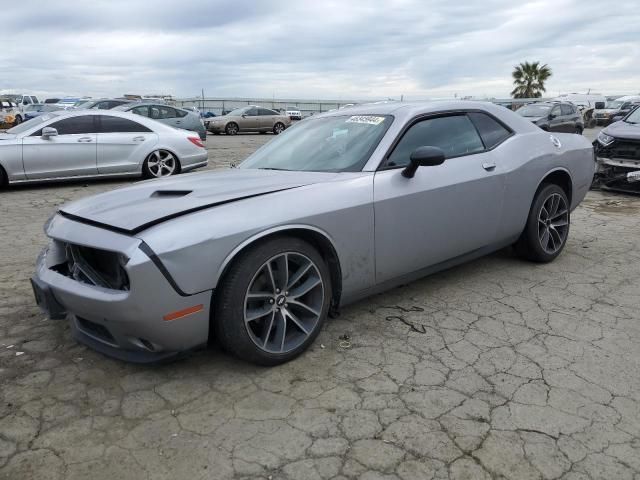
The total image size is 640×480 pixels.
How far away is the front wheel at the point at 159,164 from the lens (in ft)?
29.8

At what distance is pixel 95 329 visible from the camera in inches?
110

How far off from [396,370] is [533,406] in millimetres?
707

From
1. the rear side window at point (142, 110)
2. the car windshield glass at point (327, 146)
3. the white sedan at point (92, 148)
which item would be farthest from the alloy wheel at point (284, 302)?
the rear side window at point (142, 110)

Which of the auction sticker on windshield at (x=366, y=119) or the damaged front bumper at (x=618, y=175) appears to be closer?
the auction sticker on windshield at (x=366, y=119)

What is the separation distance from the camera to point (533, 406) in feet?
8.18

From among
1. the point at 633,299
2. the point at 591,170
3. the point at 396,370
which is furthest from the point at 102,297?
the point at 591,170

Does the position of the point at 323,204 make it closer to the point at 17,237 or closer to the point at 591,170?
the point at 591,170

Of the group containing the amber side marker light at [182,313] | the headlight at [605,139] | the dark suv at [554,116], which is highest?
the dark suv at [554,116]

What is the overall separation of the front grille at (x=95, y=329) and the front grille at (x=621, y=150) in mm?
7932

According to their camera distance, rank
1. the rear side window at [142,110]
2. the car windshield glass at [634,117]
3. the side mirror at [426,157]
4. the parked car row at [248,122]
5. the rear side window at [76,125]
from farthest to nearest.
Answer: the parked car row at [248,122] → the rear side window at [142,110] → the car windshield glass at [634,117] → the rear side window at [76,125] → the side mirror at [426,157]

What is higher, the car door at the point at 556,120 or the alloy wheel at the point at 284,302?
the car door at the point at 556,120

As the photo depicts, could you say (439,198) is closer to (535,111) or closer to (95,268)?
(95,268)

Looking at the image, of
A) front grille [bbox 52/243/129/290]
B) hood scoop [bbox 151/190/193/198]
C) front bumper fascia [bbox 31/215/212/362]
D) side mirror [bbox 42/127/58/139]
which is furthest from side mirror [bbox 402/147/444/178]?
side mirror [bbox 42/127/58/139]

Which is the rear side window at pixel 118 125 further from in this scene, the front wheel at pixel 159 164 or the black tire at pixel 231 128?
the black tire at pixel 231 128
